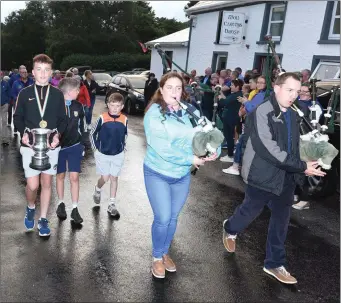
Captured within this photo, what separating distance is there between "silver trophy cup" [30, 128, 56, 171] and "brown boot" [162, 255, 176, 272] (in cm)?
158

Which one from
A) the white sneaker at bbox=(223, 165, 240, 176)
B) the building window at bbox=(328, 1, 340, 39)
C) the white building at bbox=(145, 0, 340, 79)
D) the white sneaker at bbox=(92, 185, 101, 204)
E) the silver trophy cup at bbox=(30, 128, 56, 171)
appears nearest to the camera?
the silver trophy cup at bbox=(30, 128, 56, 171)

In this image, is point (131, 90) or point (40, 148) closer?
point (40, 148)

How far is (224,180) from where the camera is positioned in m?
7.80

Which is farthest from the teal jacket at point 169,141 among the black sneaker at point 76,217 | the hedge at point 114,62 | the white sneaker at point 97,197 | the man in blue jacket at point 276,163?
the hedge at point 114,62

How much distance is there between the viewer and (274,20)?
1622 cm

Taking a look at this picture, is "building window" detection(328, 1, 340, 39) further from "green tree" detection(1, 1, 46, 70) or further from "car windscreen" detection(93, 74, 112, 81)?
"green tree" detection(1, 1, 46, 70)

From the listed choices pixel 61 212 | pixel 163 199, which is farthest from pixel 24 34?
pixel 163 199

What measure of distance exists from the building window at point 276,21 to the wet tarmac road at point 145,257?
11.1 meters

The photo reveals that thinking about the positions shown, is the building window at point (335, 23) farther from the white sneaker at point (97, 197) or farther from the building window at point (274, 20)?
the white sneaker at point (97, 197)

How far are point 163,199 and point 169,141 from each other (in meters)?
0.55

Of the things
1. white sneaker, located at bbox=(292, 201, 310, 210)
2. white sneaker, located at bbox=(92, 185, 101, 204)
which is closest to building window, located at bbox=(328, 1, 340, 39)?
white sneaker, located at bbox=(292, 201, 310, 210)

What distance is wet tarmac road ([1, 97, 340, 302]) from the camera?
3.69 m

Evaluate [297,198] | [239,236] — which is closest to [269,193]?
[239,236]

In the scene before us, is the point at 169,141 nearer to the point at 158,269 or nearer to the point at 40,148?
the point at 158,269
